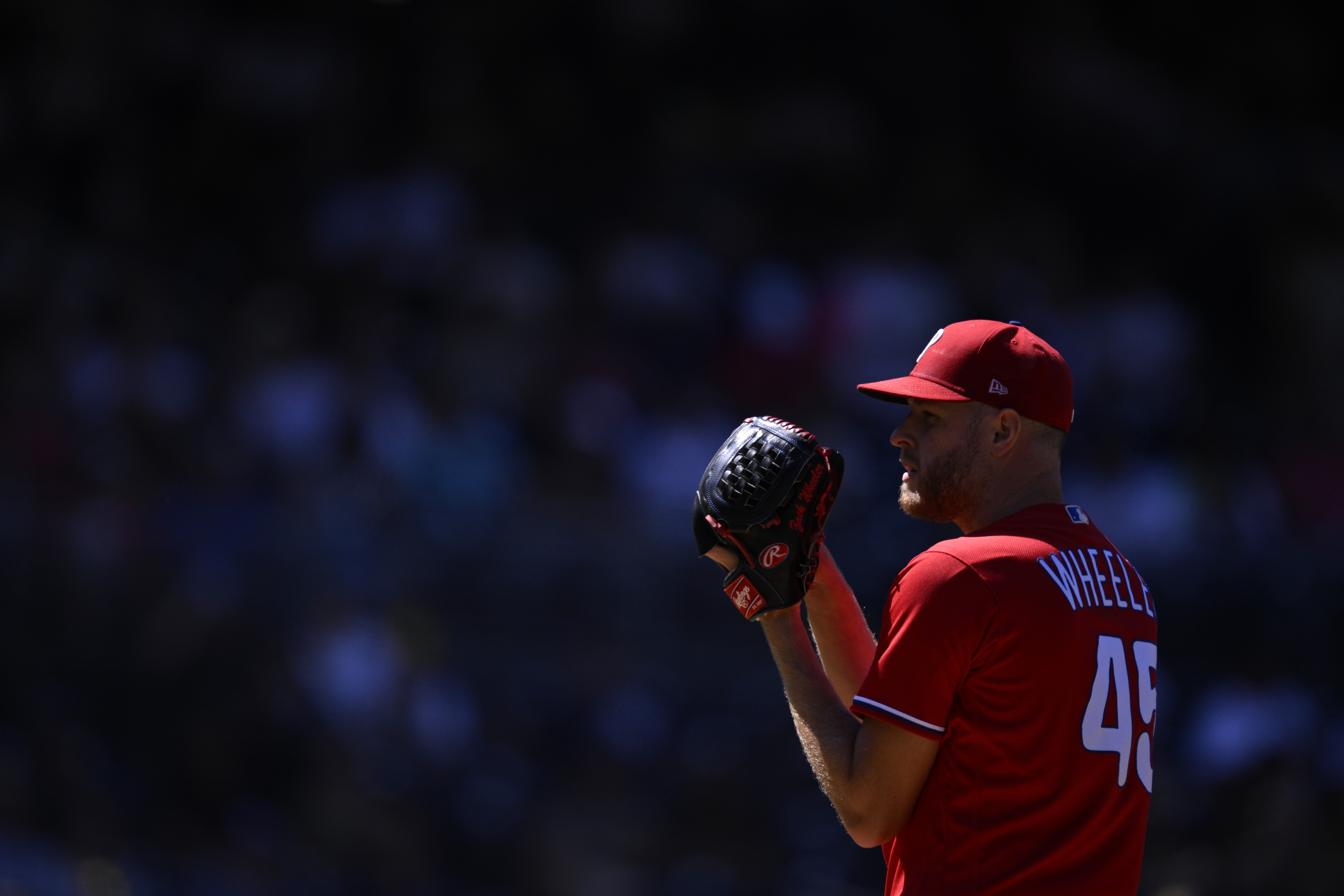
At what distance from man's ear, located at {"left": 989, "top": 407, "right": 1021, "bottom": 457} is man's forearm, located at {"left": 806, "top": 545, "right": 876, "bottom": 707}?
438mm

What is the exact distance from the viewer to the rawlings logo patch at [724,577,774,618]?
2658 millimetres

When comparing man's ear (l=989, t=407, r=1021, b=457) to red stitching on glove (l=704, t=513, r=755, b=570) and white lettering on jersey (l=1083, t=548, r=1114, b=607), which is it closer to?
white lettering on jersey (l=1083, t=548, r=1114, b=607)

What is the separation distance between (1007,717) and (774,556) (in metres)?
0.53

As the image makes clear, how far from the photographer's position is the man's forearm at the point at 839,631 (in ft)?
9.57

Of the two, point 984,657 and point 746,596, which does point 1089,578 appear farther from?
point 746,596

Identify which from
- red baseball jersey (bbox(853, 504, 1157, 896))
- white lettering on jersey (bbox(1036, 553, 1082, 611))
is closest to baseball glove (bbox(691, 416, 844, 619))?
red baseball jersey (bbox(853, 504, 1157, 896))

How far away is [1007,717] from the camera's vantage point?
7.94 feet

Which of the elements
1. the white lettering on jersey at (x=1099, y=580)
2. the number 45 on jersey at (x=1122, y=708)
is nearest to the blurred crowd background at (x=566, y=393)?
the number 45 on jersey at (x=1122, y=708)

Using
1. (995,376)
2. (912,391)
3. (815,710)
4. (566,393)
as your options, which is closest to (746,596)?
(815,710)

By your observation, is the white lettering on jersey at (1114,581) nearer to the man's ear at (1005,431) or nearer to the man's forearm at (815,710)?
the man's ear at (1005,431)

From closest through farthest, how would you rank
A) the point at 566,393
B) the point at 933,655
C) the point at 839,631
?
the point at 933,655
the point at 839,631
the point at 566,393

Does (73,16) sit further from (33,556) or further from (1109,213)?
(1109,213)

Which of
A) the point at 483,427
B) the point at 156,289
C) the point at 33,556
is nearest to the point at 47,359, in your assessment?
the point at 156,289

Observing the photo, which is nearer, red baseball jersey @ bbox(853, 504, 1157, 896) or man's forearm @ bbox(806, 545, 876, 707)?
red baseball jersey @ bbox(853, 504, 1157, 896)
